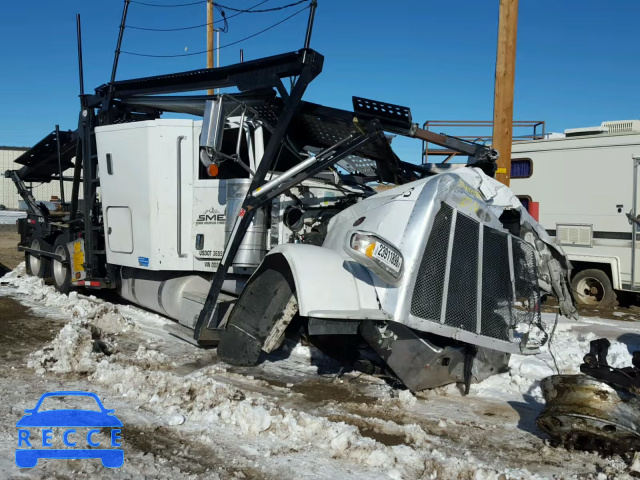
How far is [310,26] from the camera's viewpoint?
6055mm

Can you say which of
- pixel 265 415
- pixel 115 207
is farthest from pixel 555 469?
pixel 115 207

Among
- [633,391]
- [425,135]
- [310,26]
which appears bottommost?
[633,391]

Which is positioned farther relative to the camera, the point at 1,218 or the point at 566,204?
the point at 1,218

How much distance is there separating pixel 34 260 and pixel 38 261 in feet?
1.01

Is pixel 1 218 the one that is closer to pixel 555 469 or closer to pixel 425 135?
pixel 425 135

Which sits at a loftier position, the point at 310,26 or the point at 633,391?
the point at 310,26

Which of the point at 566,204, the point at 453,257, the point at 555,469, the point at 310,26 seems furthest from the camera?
the point at 566,204

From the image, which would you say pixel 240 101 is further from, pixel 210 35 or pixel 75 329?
pixel 210 35

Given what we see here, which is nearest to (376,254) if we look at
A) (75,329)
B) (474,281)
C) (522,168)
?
(474,281)

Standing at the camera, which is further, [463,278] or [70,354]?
[70,354]

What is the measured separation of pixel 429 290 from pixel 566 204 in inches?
324

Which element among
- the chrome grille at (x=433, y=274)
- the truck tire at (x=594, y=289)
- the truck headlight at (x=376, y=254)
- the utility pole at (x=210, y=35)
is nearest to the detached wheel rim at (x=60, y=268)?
the truck headlight at (x=376, y=254)

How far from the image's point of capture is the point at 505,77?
28.1 ft

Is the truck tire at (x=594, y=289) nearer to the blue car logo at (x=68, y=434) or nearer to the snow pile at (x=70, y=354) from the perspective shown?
the snow pile at (x=70, y=354)
